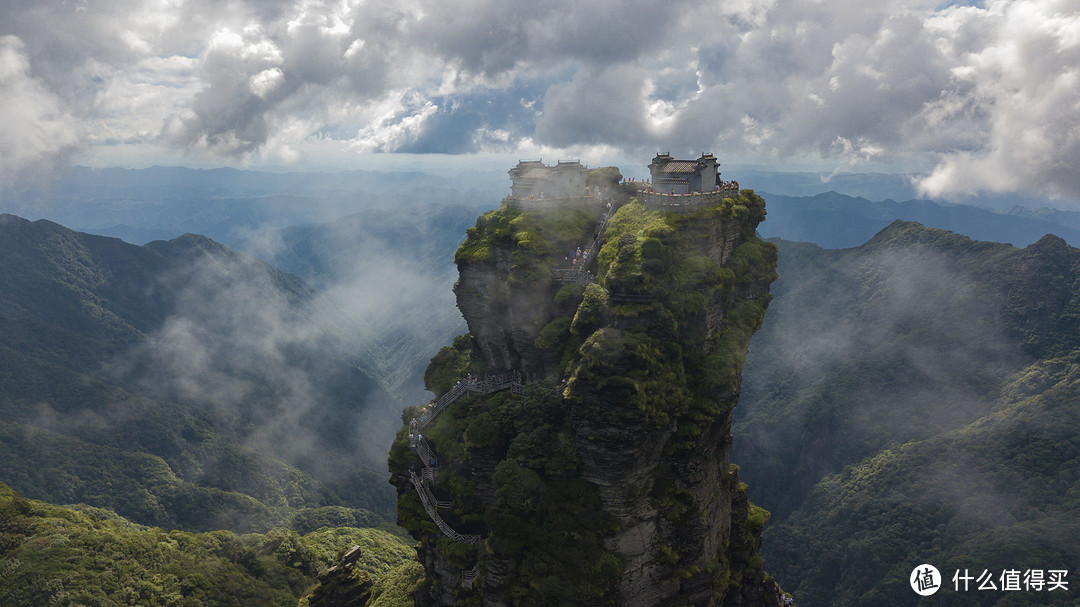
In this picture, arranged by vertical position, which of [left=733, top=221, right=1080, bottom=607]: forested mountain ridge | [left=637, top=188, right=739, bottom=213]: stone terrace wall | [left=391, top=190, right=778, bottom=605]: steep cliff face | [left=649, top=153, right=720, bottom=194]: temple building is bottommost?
[left=733, top=221, right=1080, bottom=607]: forested mountain ridge

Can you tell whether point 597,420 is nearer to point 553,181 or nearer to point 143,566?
point 553,181

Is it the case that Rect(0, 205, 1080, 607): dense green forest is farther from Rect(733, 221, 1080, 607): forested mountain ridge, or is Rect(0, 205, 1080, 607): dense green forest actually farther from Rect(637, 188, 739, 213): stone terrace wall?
Rect(637, 188, 739, 213): stone terrace wall

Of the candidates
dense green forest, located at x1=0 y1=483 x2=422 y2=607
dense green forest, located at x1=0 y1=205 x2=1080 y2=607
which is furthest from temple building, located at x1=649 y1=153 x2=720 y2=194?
dense green forest, located at x1=0 y1=483 x2=422 y2=607

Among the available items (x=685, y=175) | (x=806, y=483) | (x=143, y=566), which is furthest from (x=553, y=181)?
(x=806, y=483)

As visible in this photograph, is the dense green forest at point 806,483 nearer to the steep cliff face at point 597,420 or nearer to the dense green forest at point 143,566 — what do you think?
the dense green forest at point 143,566

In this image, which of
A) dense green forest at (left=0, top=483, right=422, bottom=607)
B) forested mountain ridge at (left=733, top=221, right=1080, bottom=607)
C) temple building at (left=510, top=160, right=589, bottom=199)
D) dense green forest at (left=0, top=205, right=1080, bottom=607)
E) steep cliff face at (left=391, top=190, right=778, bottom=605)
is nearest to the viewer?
steep cliff face at (left=391, top=190, right=778, bottom=605)

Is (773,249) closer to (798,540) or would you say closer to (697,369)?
(697,369)
